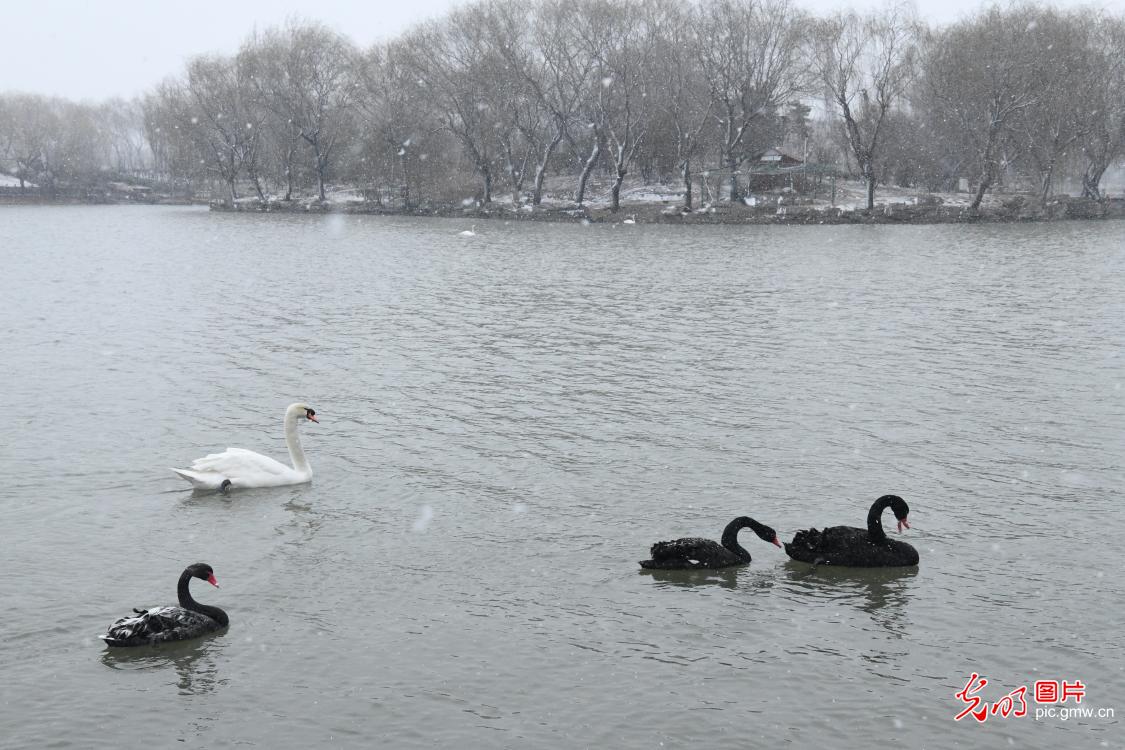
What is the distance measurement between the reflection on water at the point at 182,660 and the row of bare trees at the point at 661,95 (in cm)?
6771

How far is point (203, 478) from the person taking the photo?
44.3 feet

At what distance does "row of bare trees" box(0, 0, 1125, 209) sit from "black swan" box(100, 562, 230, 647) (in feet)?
221

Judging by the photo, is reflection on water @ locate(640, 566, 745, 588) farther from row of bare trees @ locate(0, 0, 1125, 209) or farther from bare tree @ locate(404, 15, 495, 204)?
bare tree @ locate(404, 15, 495, 204)

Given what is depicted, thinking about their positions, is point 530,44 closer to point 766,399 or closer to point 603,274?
point 603,274

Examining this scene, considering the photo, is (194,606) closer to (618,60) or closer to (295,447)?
(295,447)

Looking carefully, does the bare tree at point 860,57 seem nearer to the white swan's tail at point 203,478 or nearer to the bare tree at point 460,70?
the bare tree at point 460,70

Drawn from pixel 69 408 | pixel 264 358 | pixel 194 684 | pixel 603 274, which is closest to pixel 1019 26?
pixel 603 274

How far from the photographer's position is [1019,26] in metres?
74.1

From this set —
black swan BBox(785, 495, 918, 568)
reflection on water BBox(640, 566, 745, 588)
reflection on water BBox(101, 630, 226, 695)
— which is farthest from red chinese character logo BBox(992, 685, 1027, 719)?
reflection on water BBox(101, 630, 226, 695)

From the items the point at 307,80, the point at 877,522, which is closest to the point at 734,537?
the point at 877,522

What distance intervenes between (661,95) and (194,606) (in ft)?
239

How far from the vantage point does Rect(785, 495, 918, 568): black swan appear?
36.4 feet

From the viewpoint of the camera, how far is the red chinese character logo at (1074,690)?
848 cm

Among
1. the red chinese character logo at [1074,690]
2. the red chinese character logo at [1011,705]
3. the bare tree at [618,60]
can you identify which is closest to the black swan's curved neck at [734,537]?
the red chinese character logo at [1011,705]
